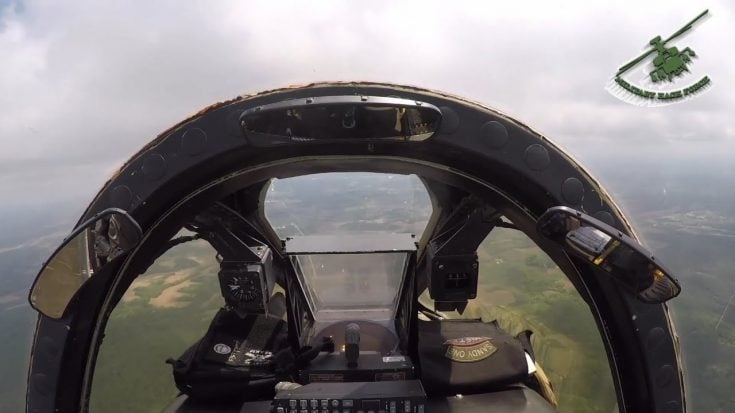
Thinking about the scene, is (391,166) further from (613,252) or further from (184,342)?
(184,342)

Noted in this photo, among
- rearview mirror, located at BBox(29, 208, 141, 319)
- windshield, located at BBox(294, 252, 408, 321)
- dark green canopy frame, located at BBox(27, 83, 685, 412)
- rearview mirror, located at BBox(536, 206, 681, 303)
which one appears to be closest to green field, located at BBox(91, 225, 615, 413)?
windshield, located at BBox(294, 252, 408, 321)

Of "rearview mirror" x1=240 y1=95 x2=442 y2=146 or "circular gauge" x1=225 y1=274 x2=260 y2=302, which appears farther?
"circular gauge" x1=225 y1=274 x2=260 y2=302

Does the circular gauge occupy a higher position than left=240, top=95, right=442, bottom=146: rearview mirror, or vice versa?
left=240, top=95, right=442, bottom=146: rearview mirror

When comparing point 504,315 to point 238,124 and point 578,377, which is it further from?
point 238,124

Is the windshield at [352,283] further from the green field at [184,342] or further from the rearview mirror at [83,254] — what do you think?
the green field at [184,342]

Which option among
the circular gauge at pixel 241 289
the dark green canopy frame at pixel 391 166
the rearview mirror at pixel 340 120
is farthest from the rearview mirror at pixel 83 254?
the circular gauge at pixel 241 289

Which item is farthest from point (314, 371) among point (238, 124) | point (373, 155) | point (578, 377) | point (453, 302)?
point (578, 377)

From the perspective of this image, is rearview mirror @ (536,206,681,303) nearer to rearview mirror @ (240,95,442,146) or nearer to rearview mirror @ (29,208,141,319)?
rearview mirror @ (240,95,442,146)
